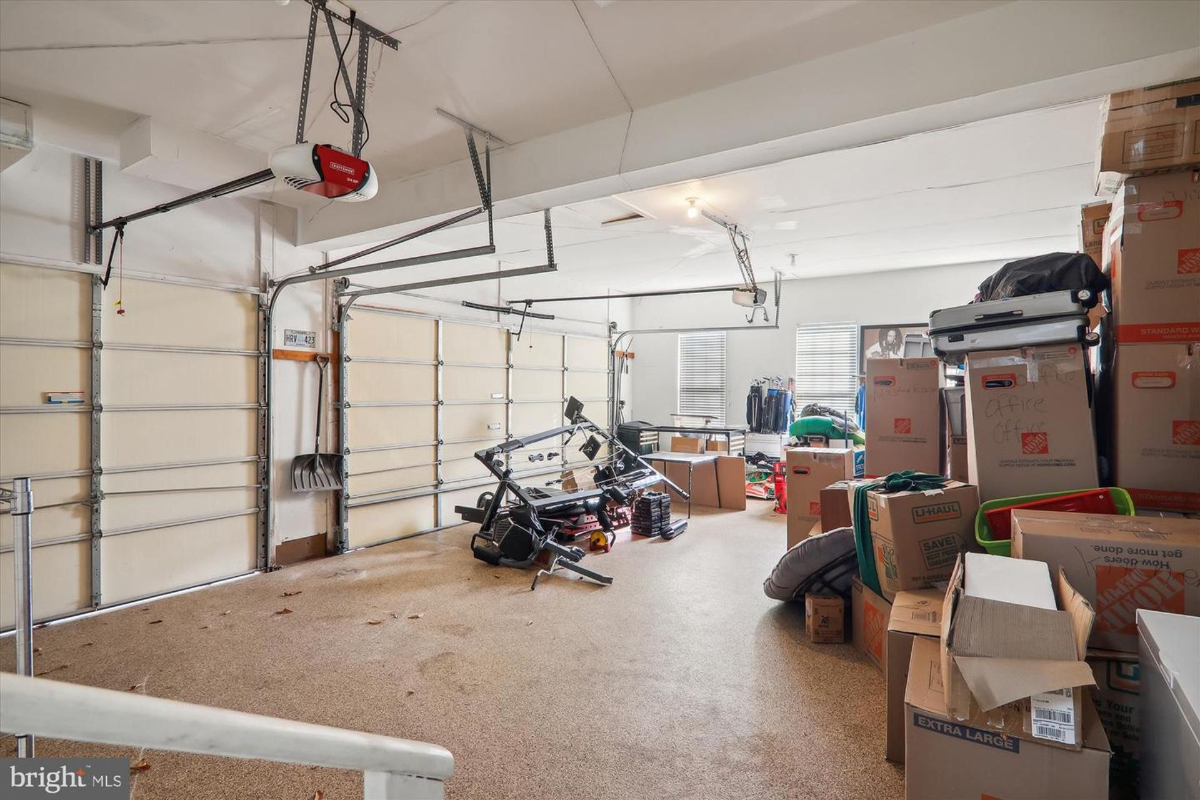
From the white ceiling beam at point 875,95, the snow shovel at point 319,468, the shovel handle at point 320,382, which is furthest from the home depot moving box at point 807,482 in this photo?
the shovel handle at point 320,382

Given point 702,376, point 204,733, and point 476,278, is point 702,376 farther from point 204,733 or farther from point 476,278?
point 204,733

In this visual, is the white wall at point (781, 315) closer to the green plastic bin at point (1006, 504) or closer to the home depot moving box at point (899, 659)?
the green plastic bin at point (1006, 504)

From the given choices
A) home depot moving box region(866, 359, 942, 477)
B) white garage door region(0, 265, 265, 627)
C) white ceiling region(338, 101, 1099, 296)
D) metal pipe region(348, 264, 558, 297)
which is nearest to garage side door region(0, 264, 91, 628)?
white garage door region(0, 265, 265, 627)

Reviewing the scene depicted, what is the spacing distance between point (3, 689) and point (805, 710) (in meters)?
2.91

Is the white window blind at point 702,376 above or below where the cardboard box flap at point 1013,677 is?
above

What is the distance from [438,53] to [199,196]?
1.80m

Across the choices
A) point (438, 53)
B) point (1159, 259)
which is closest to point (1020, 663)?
point (1159, 259)

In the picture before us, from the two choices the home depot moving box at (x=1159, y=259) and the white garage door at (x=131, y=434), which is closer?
the home depot moving box at (x=1159, y=259)

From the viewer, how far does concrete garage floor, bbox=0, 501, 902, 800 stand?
7.45 feet

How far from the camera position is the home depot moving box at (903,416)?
3416 millimetres

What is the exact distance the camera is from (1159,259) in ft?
7.55

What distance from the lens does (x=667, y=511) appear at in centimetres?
586

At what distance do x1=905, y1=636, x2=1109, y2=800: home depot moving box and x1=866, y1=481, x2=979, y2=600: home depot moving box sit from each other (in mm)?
720

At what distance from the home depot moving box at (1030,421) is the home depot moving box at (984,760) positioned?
1.12 meters
